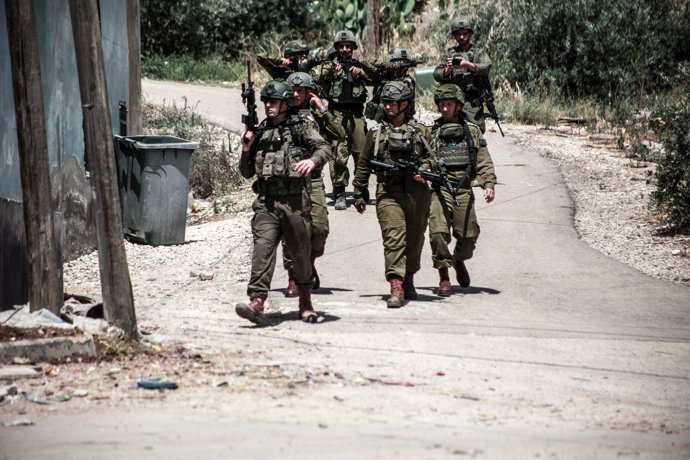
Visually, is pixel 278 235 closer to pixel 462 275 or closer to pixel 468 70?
pixel 462 275

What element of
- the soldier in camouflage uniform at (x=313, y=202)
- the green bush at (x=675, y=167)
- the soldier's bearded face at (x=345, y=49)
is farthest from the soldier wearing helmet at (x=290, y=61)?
the green bush at (x=675, y=167)

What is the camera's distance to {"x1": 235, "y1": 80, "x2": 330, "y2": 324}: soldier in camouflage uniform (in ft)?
28.6

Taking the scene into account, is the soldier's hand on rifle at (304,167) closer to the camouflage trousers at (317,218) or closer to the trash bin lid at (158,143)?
the camouflage trousers at (317,218)

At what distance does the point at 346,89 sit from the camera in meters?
13.1

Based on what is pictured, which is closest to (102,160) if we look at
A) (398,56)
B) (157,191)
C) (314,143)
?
(314,143)

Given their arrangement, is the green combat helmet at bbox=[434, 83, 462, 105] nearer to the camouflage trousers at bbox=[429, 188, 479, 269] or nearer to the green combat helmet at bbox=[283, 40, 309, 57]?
the camouflage trousers at bbox=[429, 188, 479, 269]

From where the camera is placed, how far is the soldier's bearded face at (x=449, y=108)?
10.1m

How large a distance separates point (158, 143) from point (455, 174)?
13.2ft

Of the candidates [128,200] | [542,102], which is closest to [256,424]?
[128,200]

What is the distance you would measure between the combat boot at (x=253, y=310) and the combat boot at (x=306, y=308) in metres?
0.34

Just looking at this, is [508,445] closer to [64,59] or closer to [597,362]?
[597,362]

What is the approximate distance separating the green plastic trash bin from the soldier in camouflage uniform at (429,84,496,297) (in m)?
3.25

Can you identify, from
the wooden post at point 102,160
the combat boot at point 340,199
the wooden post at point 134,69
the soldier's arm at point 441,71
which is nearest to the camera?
the wooden post at point 102,160

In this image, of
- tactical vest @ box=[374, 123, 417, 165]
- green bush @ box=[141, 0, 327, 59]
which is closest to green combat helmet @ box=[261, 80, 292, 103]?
tactical vest @ box=[374, 123, 417, 165]
